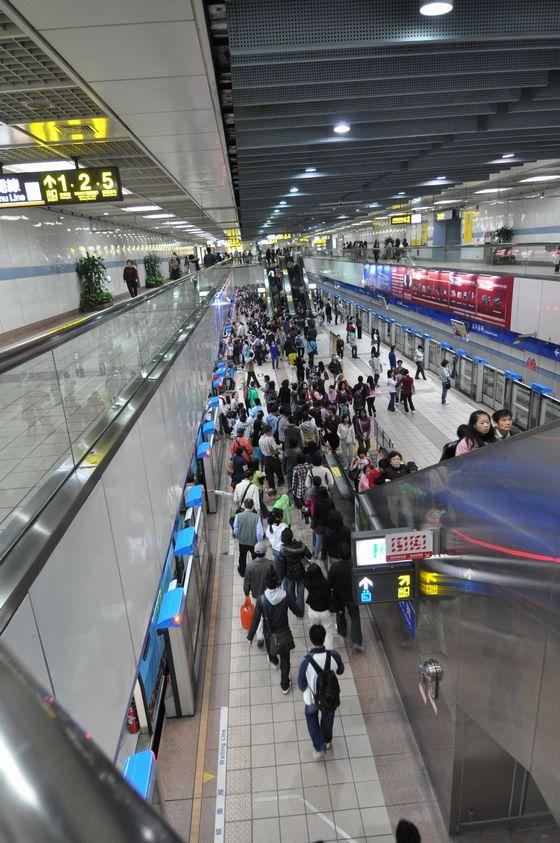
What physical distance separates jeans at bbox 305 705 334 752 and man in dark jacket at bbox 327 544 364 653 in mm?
1363

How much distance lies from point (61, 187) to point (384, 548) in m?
7.07

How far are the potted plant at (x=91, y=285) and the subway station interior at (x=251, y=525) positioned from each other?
12.2ft

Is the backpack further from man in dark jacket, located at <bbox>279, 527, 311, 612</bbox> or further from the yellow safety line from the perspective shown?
man in dark jacket, located at <bbox>279, 527, 311, 612</bbox>

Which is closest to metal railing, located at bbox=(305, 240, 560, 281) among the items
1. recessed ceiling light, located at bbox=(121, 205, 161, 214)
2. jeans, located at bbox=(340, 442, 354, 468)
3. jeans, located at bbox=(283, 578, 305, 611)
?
jeans, located at bbox=(340, 442, 354, 468)

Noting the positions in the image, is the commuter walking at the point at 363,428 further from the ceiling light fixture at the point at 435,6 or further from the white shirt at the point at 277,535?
the ceiling light fixture at the point at 435,6

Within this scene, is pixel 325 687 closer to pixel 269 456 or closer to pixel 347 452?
pixel 269 456

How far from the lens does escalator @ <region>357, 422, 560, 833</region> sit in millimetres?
2934

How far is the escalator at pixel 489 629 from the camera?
9.62 ft

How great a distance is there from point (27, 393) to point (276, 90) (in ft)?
18.0

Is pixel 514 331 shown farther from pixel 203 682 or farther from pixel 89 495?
pixel 89 495

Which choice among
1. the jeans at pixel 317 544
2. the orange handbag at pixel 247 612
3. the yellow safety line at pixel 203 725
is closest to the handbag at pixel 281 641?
the orange handbag at pixel 247 612

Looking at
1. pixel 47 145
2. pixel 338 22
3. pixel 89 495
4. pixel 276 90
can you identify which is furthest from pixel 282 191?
pixel 89 495

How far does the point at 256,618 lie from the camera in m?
6.72

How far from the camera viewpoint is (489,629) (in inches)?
146
